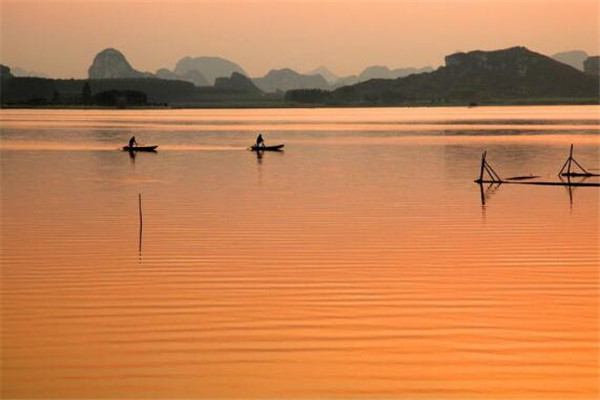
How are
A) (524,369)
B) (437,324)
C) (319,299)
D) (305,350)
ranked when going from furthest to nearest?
(319,299) → (437,324) → (305,350) → (524,369)

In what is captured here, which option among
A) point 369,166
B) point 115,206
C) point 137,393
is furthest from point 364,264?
point 369,166

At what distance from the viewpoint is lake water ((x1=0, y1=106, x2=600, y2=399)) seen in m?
15.4

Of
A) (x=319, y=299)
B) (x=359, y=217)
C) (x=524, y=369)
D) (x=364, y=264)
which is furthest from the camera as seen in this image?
(x=359, y=217)

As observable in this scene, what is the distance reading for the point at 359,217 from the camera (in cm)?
3647

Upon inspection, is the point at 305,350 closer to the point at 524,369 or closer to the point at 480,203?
the point at 524,369

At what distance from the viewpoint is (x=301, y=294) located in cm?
2150

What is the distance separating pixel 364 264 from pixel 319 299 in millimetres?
4652

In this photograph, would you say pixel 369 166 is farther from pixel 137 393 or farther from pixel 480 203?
pixel 137 393

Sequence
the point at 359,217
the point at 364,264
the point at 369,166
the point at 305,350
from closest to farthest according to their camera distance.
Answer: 1. the point at 305,350
2. the point at 364,264
3. the point at 359,217
4. the point at 369,166

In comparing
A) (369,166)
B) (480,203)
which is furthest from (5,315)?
(369,166)

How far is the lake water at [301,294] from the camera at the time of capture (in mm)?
15391

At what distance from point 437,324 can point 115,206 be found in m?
23.6

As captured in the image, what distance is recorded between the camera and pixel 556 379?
50.4 feet

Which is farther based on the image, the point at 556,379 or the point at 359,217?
the point at 359,217
